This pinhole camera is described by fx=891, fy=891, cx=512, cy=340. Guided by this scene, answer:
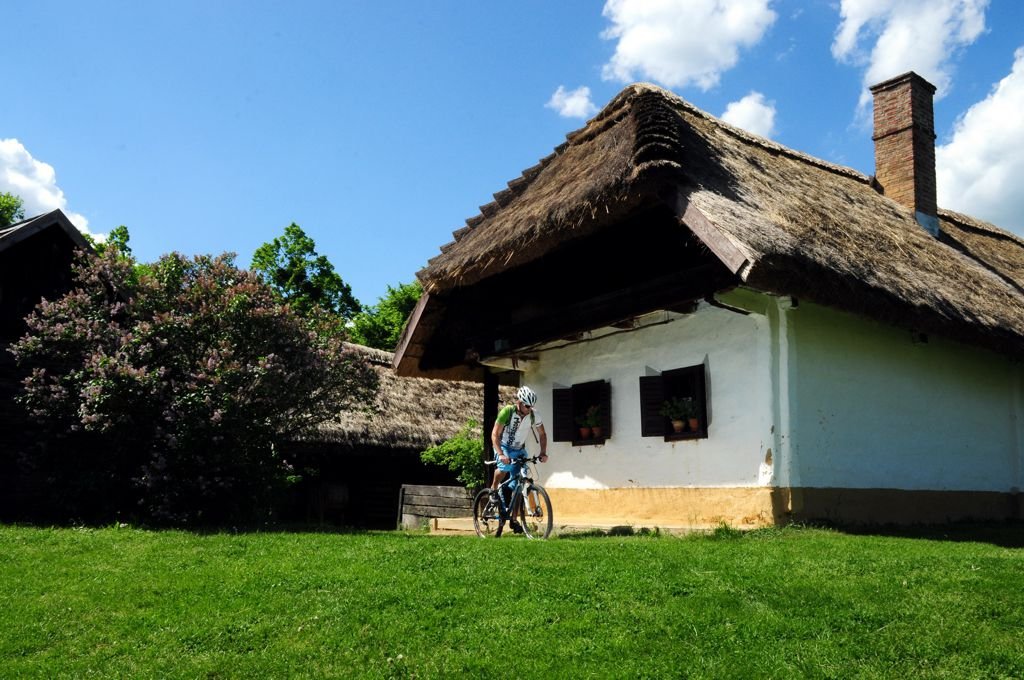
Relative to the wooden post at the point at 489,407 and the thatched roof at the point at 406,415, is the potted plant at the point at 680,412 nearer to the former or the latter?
the wooden post at the point at 489,407

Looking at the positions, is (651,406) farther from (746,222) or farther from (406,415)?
(406,415)

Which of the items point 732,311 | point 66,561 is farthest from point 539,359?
point 66,561

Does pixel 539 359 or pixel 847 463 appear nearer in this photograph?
pixel 847 463

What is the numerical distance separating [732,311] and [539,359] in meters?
3.68

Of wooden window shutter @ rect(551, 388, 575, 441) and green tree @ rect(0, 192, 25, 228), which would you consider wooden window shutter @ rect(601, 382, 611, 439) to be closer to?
wooden window shutter @ rect(551, 388, 575, 441)

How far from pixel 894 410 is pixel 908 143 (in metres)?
6.06

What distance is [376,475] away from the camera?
18.3 metres

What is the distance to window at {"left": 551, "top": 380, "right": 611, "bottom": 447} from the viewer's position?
1166cm

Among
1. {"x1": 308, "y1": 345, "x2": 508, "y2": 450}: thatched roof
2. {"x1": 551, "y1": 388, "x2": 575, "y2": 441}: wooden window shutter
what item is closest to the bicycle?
{"x1": 551, "y1": 388, "x2": 575, "y2": 441}: wooden window shutter

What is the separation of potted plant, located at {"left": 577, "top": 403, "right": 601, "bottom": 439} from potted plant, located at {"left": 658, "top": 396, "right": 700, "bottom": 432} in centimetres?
113

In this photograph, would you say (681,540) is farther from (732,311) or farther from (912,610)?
(912,610)

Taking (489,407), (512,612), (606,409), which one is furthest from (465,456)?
(512,612)

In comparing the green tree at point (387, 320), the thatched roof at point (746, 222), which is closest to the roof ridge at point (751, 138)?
the thatched roof at point (746, 222)

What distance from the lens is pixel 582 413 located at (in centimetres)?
1220
